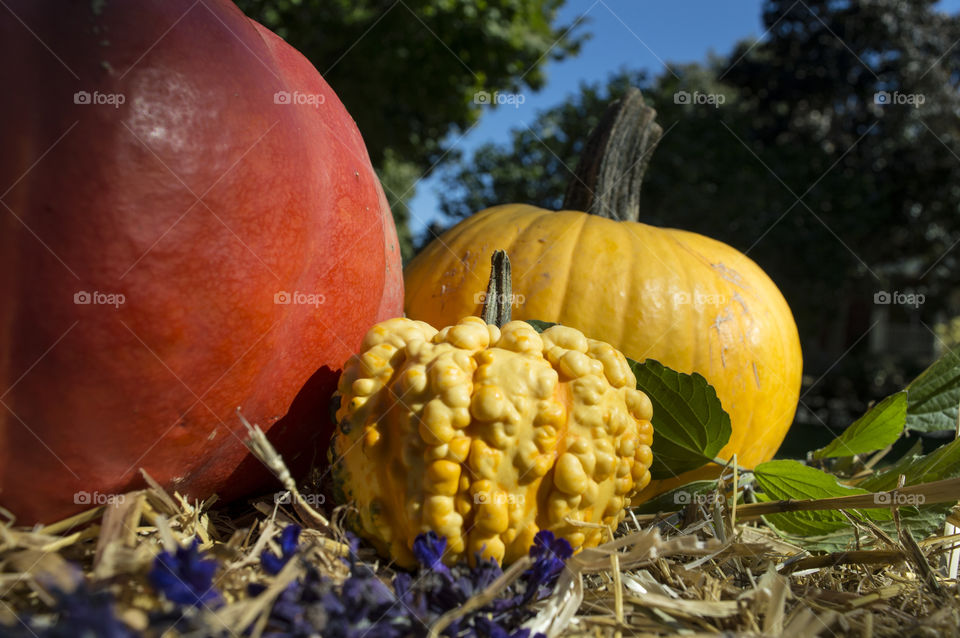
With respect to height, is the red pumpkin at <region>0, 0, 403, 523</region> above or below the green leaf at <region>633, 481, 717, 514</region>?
above

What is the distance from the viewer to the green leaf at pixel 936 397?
1860mm

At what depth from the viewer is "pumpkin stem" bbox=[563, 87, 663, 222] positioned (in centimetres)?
210

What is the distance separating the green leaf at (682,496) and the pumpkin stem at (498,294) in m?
0.54

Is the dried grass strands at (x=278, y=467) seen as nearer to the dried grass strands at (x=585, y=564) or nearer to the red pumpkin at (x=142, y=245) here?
the red pumpkin at (x=142, y=245)

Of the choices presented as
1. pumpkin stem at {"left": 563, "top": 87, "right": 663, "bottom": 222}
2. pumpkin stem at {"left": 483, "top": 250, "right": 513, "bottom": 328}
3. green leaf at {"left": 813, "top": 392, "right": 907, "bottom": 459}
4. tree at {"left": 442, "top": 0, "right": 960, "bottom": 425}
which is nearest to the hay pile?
green leaf at {"left": 813, "top": 392, "right": 907, "bottom": 459}

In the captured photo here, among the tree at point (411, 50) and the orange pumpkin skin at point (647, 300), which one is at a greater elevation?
the tree at point (411, 50)

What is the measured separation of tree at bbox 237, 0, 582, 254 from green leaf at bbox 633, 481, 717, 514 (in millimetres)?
6089

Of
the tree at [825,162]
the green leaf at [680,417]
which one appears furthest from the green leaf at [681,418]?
the tree at [825,162]

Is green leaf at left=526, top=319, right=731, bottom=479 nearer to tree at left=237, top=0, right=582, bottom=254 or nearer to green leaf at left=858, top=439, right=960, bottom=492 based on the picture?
green leaf at left=858, top=439, right=960, bottom=492

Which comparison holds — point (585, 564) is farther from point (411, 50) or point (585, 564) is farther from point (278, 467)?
point (411, 50)

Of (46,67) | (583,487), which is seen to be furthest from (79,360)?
(583,487)

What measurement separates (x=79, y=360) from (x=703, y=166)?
9.46 meters

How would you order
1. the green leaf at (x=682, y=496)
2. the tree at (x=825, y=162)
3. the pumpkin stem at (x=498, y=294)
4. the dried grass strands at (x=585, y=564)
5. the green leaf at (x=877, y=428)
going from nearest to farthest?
the dried grass strands at (x=585, y=564)
the pumpkin stem at (x=498, y=294)
the green leaf at (x=682, y=496)
the green leaf at (x=877, y=428)
the tree at (x=825, y=162)

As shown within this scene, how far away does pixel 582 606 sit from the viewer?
1051 millimetres
